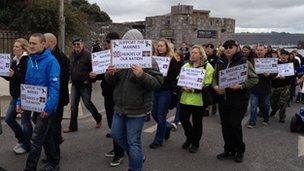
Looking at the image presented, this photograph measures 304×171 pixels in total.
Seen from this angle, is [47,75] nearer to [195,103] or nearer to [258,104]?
[195,103]

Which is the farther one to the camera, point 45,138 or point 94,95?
point 94,95

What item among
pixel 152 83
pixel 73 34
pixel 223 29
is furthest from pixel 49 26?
pixel 223 29

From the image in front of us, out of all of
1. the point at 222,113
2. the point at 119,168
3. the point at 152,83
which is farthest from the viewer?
the point at 222,113

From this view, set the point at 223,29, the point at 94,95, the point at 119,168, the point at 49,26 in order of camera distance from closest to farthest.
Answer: the point at 119,168 → the point at 94,95 → the point at 49,26 → the point at 223,29

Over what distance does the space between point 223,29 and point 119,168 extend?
41.2m

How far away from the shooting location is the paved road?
7.22 metres

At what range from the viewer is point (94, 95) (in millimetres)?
15359

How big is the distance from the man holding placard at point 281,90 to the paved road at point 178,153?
4.50 ft

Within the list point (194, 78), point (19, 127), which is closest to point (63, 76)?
point (19, 127)

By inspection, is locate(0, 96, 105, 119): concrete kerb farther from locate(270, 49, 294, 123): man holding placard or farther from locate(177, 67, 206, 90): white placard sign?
locate(270, 49, 294, 123): man holding placard

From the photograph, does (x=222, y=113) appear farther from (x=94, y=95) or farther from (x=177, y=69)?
(x=94, y=95)

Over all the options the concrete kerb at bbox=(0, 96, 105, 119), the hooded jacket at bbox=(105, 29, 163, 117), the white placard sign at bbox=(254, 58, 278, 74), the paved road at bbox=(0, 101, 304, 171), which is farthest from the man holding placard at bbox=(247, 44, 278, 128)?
the hooded jacket at bbox=(105, 29, 163, 117)

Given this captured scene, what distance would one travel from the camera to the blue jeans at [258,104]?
10.6 meters

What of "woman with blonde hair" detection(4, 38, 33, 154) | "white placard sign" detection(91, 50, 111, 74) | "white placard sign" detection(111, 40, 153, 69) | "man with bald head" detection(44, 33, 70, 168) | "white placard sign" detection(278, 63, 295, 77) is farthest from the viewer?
"white placard sign" detection(278, 63, 295, 77)
